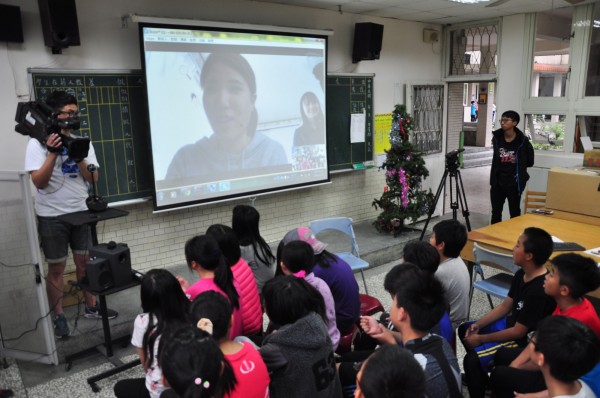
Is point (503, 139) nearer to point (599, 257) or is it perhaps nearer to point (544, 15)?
point (544, 15)

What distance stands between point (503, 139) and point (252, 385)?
14.1 ft

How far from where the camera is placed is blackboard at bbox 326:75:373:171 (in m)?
5.21

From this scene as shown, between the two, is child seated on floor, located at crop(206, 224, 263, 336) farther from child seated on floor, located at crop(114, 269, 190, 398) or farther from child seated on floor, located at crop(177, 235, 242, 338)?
child seated on floor, located at crop(114, 269, 190, 398)

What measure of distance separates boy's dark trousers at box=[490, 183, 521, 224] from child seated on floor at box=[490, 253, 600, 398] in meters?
3.07

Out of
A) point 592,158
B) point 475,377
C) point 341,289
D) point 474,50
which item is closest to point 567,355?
point 475,377

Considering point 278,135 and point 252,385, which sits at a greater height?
point 278,135

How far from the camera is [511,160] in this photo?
4.84m

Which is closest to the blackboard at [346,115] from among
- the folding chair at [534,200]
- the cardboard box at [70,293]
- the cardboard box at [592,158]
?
the folding chair at [534,200]

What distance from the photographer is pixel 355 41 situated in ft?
17.3

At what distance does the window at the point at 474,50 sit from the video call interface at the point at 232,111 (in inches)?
95.8

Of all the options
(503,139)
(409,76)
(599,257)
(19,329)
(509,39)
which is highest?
(509,39)

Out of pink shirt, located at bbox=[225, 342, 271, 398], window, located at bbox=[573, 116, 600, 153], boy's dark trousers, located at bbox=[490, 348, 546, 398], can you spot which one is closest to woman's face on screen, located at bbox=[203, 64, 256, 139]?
pink shirt, located at bbox=[225, 342, 271, 398]

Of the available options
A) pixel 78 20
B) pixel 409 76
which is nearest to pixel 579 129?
pixel 409 76

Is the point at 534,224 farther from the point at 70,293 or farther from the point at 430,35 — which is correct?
the point at 70,293
